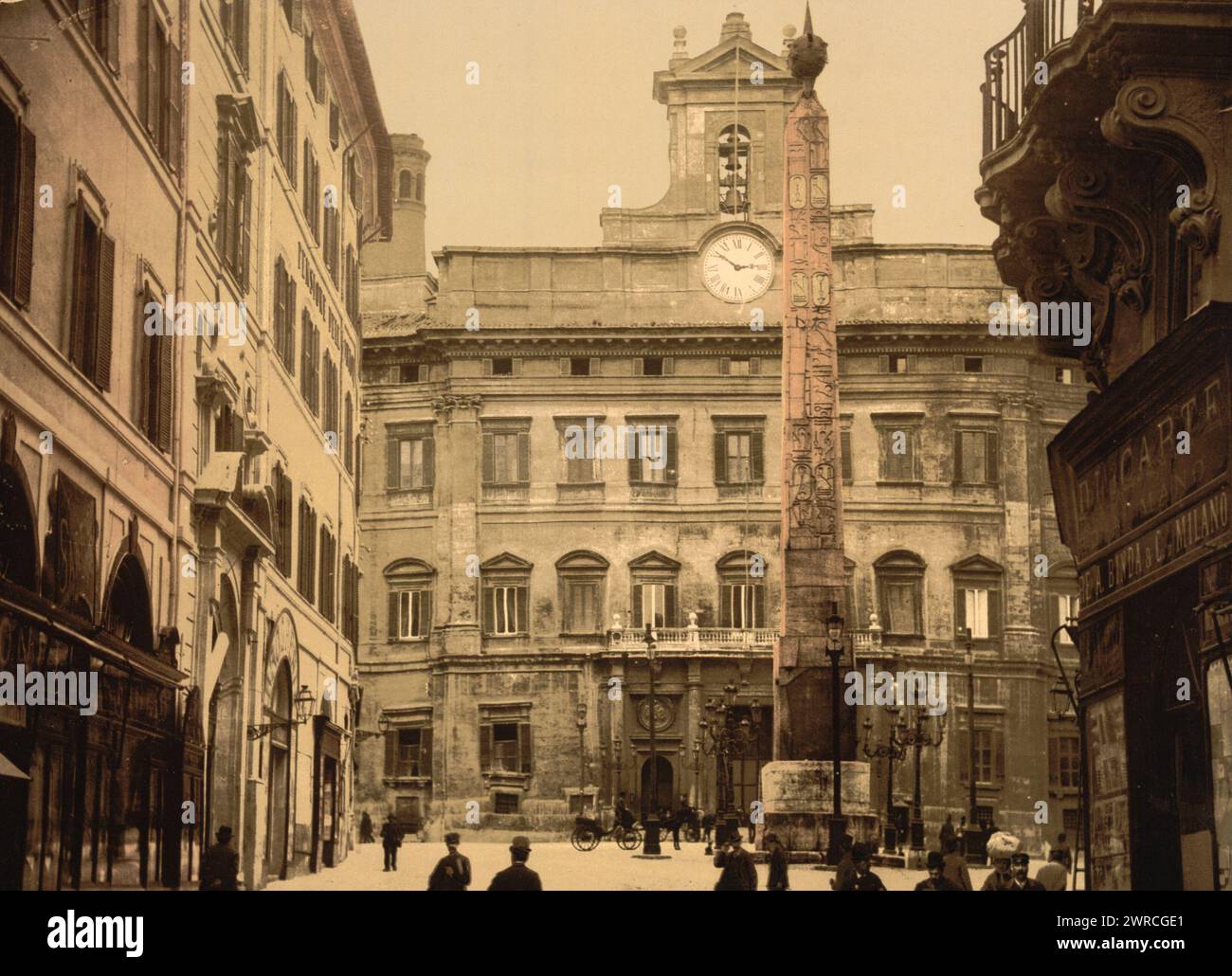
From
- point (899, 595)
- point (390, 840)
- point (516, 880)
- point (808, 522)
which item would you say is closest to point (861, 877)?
point (516, 880)

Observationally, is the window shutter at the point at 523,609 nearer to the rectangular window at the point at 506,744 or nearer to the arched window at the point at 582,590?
the arched window at the point at 582,590

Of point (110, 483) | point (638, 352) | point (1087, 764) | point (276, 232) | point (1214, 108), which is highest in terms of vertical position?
point (638, 352)

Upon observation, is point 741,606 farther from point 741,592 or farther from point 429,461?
point 429,461

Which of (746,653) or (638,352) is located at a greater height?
(638,352)

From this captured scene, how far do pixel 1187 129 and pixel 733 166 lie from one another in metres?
16.2

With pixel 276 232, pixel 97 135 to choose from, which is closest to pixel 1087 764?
pixel 97 135

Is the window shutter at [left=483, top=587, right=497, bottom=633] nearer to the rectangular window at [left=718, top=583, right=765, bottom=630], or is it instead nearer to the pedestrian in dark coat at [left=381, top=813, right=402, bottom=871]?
the rectangular window at [left=718, top=583, right=765, bottom=630]

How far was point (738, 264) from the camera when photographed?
35.2 m

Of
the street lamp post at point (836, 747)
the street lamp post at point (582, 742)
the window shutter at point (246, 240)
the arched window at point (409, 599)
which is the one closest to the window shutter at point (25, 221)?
the window shutter at point (246, 240)

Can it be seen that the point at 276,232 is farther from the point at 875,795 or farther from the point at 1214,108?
the point at 875,795

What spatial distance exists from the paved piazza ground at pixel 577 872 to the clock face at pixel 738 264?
10.00 metres

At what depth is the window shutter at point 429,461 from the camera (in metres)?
39.6

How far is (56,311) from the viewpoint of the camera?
42.2 feet
